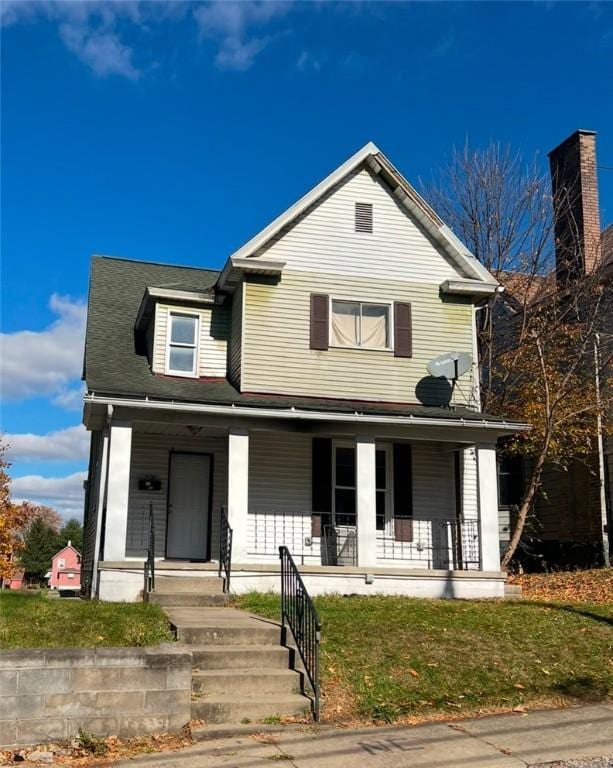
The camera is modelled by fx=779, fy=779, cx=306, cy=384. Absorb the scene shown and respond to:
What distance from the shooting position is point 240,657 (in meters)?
7.90

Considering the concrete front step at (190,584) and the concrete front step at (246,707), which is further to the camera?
the concrete front step at (190,584)

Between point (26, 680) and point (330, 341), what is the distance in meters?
10.3

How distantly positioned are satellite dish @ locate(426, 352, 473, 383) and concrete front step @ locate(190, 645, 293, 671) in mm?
8265

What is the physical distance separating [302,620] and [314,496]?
23.5ft

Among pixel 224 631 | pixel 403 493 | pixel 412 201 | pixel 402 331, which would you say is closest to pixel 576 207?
pixel 412 201

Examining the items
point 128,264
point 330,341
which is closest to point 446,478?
point 330,341

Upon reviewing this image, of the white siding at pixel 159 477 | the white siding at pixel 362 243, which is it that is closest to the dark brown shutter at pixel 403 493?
the white siding at pixel 159 477

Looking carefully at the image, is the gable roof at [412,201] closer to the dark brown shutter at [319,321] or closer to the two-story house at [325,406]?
the two-story house at [325,406]

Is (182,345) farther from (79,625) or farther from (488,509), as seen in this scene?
(79,625)

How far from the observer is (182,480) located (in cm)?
1527

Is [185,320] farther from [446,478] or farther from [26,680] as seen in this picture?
[26,680]

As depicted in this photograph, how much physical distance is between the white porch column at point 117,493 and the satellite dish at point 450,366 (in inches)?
236

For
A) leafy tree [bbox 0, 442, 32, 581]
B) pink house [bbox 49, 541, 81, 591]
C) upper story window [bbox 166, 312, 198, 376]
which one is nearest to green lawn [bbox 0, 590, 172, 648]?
upper story window [bbox 166, 312, 198, 376]

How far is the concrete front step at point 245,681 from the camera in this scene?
24.1 ft
